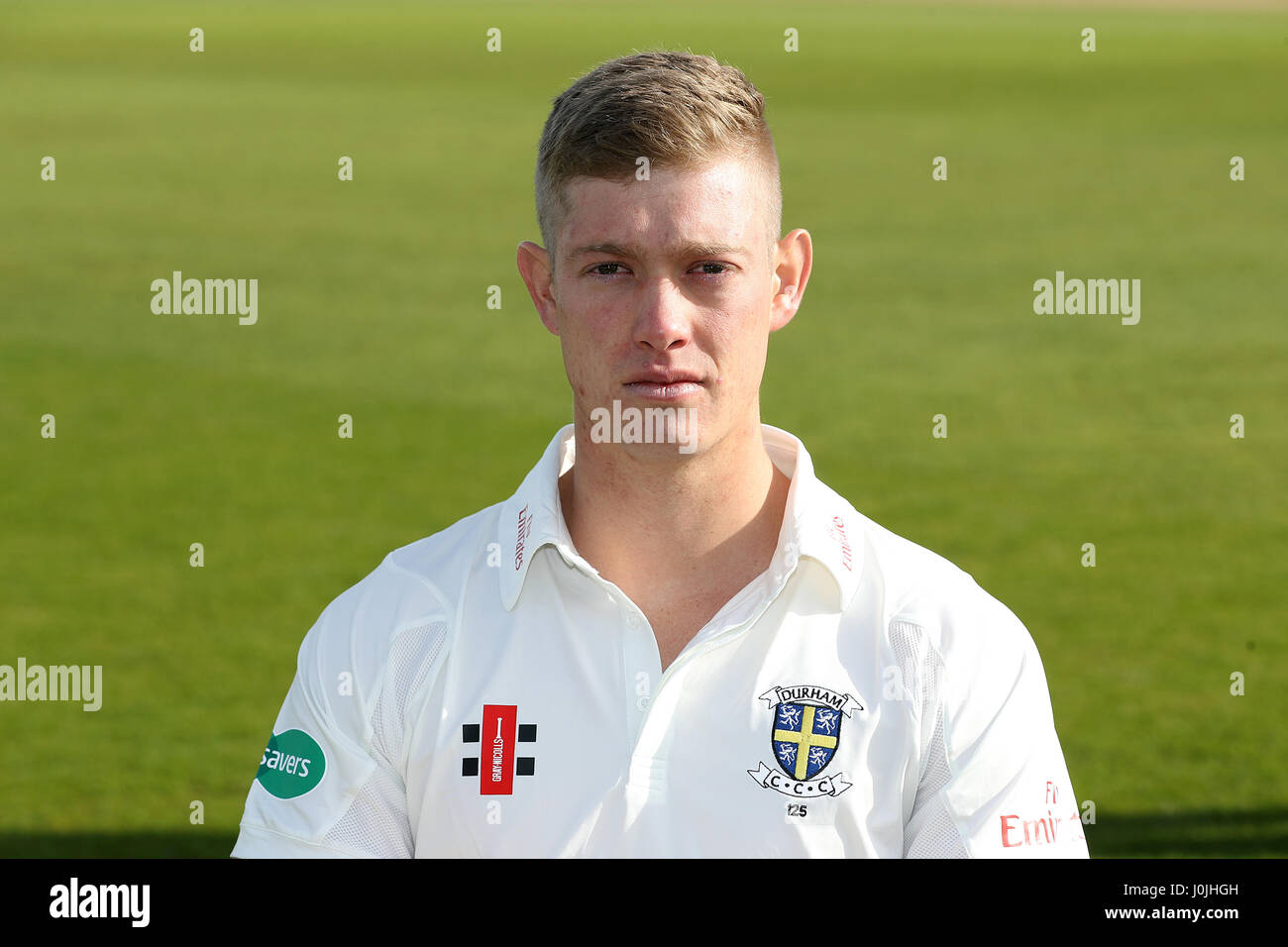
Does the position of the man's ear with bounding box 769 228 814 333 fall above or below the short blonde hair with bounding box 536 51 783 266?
below

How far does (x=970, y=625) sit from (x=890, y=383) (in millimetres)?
14602

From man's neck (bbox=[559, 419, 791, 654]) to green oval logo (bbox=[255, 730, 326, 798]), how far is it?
70cm

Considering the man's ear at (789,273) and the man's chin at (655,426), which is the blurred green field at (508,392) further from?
the man's chin at (655,426)

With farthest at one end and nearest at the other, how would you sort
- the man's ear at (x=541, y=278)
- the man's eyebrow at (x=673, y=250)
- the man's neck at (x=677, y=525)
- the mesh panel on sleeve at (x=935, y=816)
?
the man's ear at (x=541, y=278)
the man's neck at (x=677, y=525)
the man's eyebrow at (x=673, y=250)
the mesh panel on sleeve at (x=935, y=816)

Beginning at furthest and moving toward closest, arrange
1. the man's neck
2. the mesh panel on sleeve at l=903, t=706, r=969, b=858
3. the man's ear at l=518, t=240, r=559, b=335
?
1. the man's ear at l=518, t=240, r=559, b=335
2. the man's neck
3. the mesh panel on sleeve at l=903, t=706, r=969, b=858

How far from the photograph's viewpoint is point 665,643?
338 cm

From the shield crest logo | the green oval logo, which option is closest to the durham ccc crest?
the shield crest logo

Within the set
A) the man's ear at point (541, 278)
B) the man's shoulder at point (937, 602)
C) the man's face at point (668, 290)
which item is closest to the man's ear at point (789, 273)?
the man's face at point (668, 290)

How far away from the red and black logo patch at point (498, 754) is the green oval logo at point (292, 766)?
0.32m

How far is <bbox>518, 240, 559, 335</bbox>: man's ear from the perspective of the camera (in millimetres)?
3596

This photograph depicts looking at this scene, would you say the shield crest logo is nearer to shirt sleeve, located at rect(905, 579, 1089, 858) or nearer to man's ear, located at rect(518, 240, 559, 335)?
shirt sleeve, located at rect(905, 579, 1089, 858)

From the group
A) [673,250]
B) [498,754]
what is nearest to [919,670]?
[498,754]

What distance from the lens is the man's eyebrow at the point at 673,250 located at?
3.29 m
